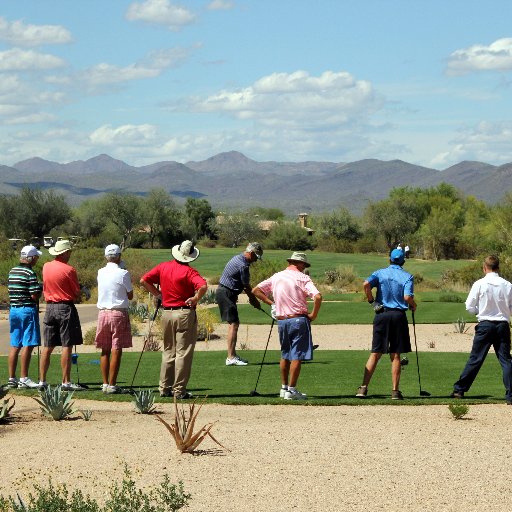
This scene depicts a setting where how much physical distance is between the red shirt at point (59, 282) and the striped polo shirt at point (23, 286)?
1.04 ft

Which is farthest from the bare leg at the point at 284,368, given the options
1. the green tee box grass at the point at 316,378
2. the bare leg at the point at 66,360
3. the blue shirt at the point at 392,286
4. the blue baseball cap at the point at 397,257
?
the bare leg at the point at 66,360

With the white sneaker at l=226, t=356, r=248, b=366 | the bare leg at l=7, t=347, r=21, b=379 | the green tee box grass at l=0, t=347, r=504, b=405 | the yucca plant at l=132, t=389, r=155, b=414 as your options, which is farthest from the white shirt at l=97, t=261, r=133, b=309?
the white sneaker at l=226, t=356, r=248, b=366

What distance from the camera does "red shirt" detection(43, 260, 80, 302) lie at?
13914 millimetres

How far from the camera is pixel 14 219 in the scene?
270 feet

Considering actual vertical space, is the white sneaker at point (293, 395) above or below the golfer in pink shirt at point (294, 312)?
below

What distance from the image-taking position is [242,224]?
108188 mm

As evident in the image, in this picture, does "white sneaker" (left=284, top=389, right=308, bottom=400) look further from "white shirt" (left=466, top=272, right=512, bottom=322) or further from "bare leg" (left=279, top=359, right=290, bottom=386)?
"white shirt" (left=466, top=272, right=512, bottom=322)

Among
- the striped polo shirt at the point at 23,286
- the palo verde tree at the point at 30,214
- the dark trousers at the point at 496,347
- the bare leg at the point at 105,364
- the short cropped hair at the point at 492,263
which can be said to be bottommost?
the bare leg at the point at 105,364

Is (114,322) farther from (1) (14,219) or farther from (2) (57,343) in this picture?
(1) (14,219)

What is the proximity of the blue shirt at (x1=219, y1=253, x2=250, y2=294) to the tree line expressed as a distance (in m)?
63.4

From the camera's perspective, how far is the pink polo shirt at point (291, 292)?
13227 millimetres

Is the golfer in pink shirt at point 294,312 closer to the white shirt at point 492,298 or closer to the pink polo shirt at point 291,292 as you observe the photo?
the pink polo shirt at point 291,292

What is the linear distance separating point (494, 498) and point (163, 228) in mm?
97869

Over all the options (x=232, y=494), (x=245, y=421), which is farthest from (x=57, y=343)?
(x=232, y=494)
